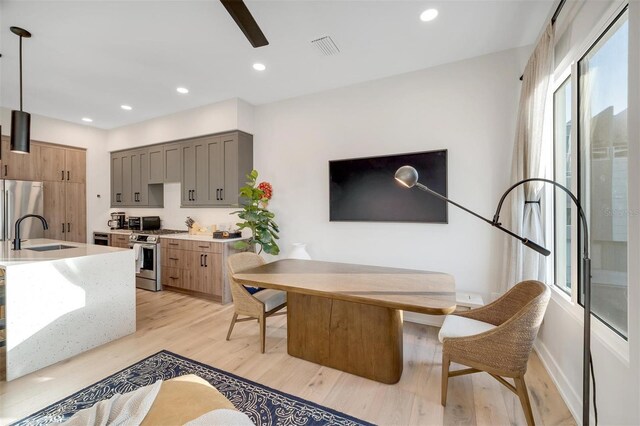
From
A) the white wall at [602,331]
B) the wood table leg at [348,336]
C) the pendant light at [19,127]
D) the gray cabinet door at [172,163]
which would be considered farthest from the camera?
the gray cabinet door at [172,163]

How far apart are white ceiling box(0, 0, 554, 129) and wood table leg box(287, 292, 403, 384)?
2.41m

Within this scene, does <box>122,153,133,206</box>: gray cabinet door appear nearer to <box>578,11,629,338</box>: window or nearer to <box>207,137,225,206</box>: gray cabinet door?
<box>207,137,225,206</box>: gray cabinet door

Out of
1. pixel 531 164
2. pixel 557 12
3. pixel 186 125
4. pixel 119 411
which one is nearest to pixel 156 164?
pixel 186 125

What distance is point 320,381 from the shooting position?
2.07 meters

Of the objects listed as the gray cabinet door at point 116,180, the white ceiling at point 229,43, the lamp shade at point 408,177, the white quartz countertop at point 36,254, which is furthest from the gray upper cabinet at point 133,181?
Answer: the lamp shade at point 408,177

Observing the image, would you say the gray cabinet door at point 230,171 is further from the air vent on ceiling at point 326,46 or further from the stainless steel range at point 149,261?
the air vent on ceiling at point 326,46

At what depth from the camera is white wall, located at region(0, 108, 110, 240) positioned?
4828 millimetres

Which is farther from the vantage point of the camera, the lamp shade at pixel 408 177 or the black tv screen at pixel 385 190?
the black tv screen at pixel 385 190

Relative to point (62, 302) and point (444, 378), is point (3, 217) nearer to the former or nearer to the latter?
point (62, 302)

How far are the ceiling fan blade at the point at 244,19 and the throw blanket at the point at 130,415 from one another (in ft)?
6.34

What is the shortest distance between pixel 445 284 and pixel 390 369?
29.9 inches

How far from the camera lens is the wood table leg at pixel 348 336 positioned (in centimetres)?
203

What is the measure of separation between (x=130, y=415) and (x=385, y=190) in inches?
114

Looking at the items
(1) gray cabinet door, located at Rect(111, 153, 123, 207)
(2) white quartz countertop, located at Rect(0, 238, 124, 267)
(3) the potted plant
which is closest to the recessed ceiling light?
(3) the potted plant
